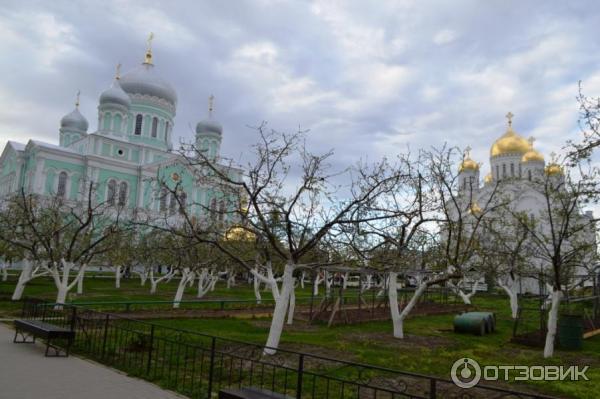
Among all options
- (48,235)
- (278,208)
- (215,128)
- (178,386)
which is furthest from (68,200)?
(178,386)

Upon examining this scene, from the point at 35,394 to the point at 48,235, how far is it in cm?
1285

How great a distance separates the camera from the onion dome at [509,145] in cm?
5753

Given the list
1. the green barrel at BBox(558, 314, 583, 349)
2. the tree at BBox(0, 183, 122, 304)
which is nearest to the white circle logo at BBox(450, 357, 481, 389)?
the green barrel at BBox(558, 314, 583, 349)

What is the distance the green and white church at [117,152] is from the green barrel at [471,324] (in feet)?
103

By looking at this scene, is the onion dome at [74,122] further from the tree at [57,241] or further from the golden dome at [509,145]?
the golden dome at [509,145]

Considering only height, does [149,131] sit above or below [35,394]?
above

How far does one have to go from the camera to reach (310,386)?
802 cm

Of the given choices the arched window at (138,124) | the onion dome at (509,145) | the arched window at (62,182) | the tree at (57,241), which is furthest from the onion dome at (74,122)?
the onion dome at (509,145)

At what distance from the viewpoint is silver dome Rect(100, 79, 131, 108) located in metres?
51.6

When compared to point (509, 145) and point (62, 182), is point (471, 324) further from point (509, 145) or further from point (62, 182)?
point (509, 145)

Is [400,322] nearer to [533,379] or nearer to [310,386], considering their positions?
[533,379]

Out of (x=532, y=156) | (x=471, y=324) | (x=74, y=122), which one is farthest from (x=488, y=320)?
(x=74, y=122)

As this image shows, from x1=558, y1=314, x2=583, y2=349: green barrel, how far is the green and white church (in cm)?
3465

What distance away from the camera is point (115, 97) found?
51656 mm
